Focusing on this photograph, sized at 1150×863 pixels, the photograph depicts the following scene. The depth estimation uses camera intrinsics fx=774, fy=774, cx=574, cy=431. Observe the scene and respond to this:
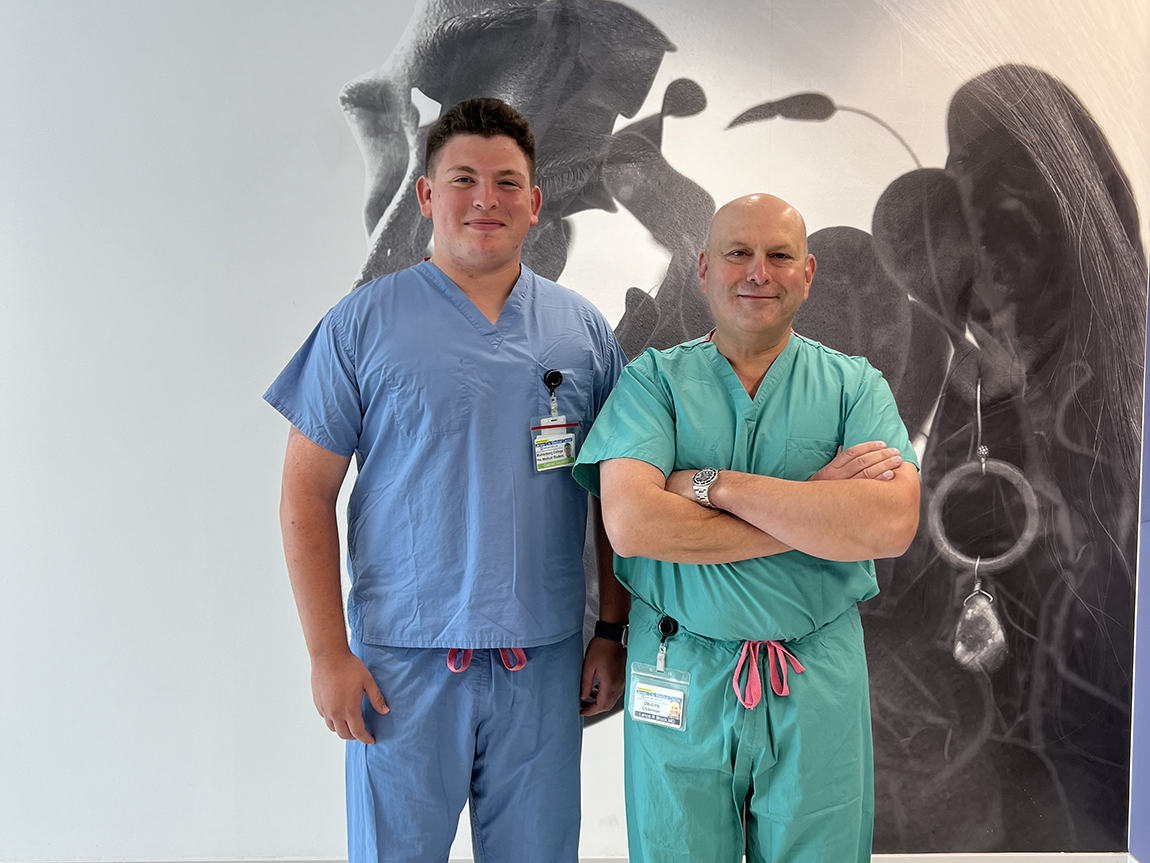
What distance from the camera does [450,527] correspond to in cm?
142

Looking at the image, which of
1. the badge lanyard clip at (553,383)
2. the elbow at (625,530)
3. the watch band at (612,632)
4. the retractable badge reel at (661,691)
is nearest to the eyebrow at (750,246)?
the badge lanyard clip at (553,383)

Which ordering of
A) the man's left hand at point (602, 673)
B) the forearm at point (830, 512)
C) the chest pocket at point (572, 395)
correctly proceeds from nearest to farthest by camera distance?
the forearm at point (830, 512) < the chest pocket at point (572, 395) < the man's left hand at point (602, 673)

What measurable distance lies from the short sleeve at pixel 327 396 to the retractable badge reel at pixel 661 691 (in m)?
0.68

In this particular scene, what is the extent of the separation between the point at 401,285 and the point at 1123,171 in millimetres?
2126

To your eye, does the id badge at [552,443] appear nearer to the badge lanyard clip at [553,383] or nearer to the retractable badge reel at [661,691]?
the badge lanyard clip at [553,383]

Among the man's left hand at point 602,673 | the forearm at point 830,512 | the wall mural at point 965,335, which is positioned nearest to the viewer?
the forearm at point 830,512

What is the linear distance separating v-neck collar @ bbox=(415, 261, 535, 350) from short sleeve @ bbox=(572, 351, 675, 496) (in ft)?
0.79

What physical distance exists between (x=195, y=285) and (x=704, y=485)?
1665mm

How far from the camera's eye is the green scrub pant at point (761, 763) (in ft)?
4.24

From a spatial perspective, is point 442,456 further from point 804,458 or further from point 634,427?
point 804,458

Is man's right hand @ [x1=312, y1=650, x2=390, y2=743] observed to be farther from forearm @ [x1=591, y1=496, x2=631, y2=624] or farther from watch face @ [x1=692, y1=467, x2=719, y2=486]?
watch face @ [x1=692, y1=467, x2=719, y2=486]

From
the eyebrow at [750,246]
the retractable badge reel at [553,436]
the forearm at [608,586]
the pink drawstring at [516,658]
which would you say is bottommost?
the pink drawstring at [516,658]

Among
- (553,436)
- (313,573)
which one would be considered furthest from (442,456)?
(313,573)

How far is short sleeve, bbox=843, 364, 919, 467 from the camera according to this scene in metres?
1.35
